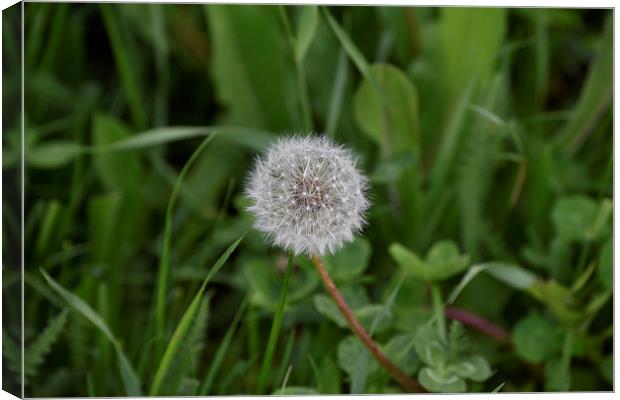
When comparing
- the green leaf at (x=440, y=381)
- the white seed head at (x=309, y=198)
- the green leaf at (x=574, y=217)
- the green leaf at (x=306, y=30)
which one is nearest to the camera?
the white seed head at (x=309, y=198)

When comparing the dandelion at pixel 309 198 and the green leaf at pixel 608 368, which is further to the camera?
the green leaf at pixel 608 368

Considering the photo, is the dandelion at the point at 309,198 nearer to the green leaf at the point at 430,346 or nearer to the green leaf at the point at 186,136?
the green leaf at the point at 430,346

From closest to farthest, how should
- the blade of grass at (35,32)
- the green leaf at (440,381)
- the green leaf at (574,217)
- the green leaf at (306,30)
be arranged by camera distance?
the green leaf at (440,381)
the green leaf at (306,30)
the green leaf at (574,217)
the blade of grass at (35,32)

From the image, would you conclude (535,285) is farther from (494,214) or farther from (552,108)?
(552,108)

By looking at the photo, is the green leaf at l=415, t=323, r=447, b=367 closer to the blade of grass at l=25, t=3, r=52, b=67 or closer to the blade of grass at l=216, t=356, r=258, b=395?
the blade of grass at l=216, t=356, r=258, b=395

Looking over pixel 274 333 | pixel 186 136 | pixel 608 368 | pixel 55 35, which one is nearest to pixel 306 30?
pixel 186 136

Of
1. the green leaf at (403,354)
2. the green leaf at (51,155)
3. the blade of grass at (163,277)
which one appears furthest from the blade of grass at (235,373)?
the green leaf at (51,155)

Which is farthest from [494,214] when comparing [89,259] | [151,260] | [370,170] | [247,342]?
[89,259]
